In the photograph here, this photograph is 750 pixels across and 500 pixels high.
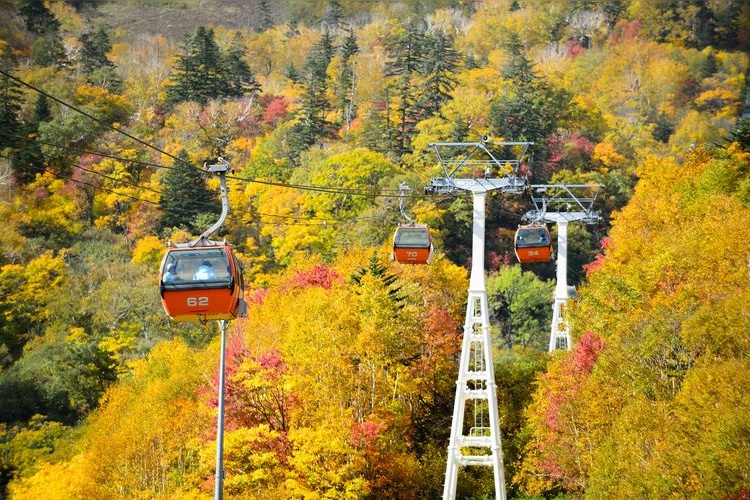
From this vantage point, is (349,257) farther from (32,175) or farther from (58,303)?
(32,175)

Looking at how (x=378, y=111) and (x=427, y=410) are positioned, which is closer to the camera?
(x=427, y=410)

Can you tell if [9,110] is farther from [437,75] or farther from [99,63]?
[437,75]

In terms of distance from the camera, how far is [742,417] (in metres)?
27.9

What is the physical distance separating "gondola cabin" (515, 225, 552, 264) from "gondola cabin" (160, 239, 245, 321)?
65.8ft

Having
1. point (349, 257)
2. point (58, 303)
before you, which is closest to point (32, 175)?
point (58, 303)

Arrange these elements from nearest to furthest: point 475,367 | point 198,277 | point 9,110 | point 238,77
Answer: point 198,277 < point 475,367 < point 9,110 < point 238,77

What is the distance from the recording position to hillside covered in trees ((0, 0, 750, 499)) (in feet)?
125

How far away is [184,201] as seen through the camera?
271 ft

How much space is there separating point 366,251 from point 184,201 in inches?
948

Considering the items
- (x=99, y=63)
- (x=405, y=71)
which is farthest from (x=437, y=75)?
(x=99, y=63)

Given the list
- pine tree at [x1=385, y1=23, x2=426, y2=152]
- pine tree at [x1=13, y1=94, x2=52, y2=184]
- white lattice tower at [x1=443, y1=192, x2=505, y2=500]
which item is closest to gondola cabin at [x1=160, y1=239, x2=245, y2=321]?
white lattice tower at [x1=443, y1=192, x2=505, y2=500]

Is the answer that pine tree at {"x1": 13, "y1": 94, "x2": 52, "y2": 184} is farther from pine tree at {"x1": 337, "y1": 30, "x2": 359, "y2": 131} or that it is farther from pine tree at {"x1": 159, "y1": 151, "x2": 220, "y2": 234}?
pine tree at {"x1": 337, "y1": 30, "x2": 359, "y2": 131}

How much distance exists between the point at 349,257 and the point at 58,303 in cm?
2046

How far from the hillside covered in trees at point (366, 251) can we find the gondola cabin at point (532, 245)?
3.02m
